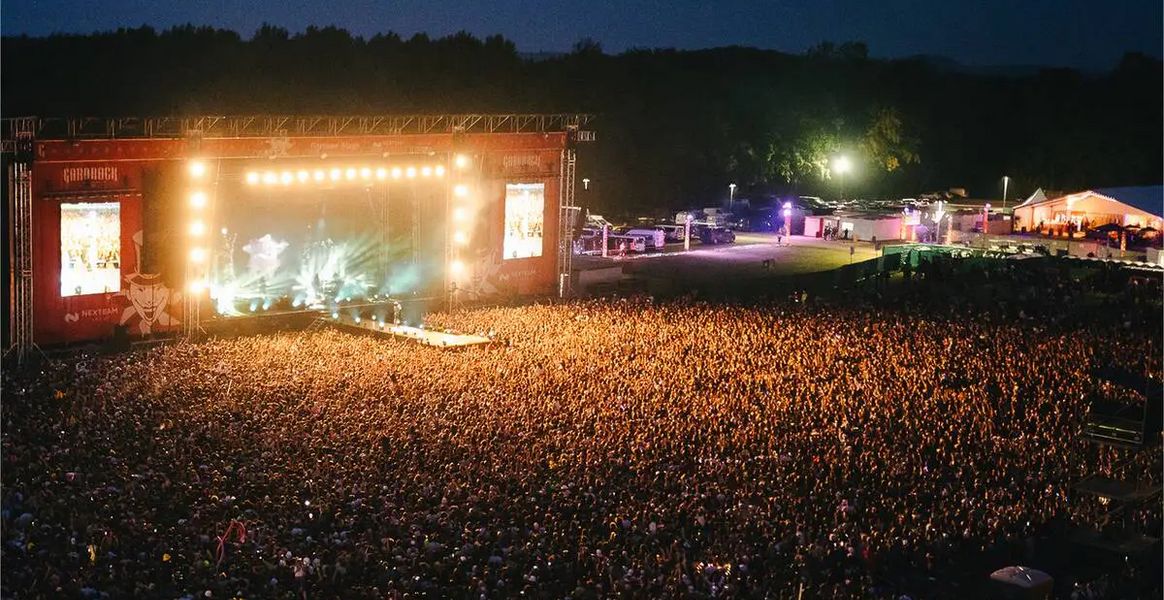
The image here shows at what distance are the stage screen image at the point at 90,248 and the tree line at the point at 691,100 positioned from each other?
2.40 meters

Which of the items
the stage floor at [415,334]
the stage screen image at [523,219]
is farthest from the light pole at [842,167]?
the stage floor at [415,334]

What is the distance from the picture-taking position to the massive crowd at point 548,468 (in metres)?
8.88

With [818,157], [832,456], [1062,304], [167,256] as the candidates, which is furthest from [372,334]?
[818,157]

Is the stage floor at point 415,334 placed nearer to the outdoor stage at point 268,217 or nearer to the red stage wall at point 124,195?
the outdoor stage at point 268,217

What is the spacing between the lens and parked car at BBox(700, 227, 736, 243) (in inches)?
1459

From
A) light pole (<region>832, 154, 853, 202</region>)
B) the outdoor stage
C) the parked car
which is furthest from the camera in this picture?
light pole (<region>832, 154, 853, 202</region>)

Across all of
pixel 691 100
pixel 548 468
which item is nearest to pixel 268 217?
pixel 548 468

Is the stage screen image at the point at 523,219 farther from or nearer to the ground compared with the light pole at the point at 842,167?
nearer to the ground

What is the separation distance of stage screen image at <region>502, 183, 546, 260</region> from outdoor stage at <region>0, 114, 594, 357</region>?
0.10ft

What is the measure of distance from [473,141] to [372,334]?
5108 mm

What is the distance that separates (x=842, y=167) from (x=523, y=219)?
3467 centimetres

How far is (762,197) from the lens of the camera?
2140 inches

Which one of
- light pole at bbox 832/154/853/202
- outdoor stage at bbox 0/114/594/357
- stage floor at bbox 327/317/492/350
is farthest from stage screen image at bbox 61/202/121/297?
light pole at bbox 832/154/853/202

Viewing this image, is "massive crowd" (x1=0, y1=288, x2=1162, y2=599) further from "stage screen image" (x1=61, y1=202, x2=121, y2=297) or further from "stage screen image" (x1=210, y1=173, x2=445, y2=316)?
"stage screen image" (x1=210, y1=173, x2=445, y2=316)
